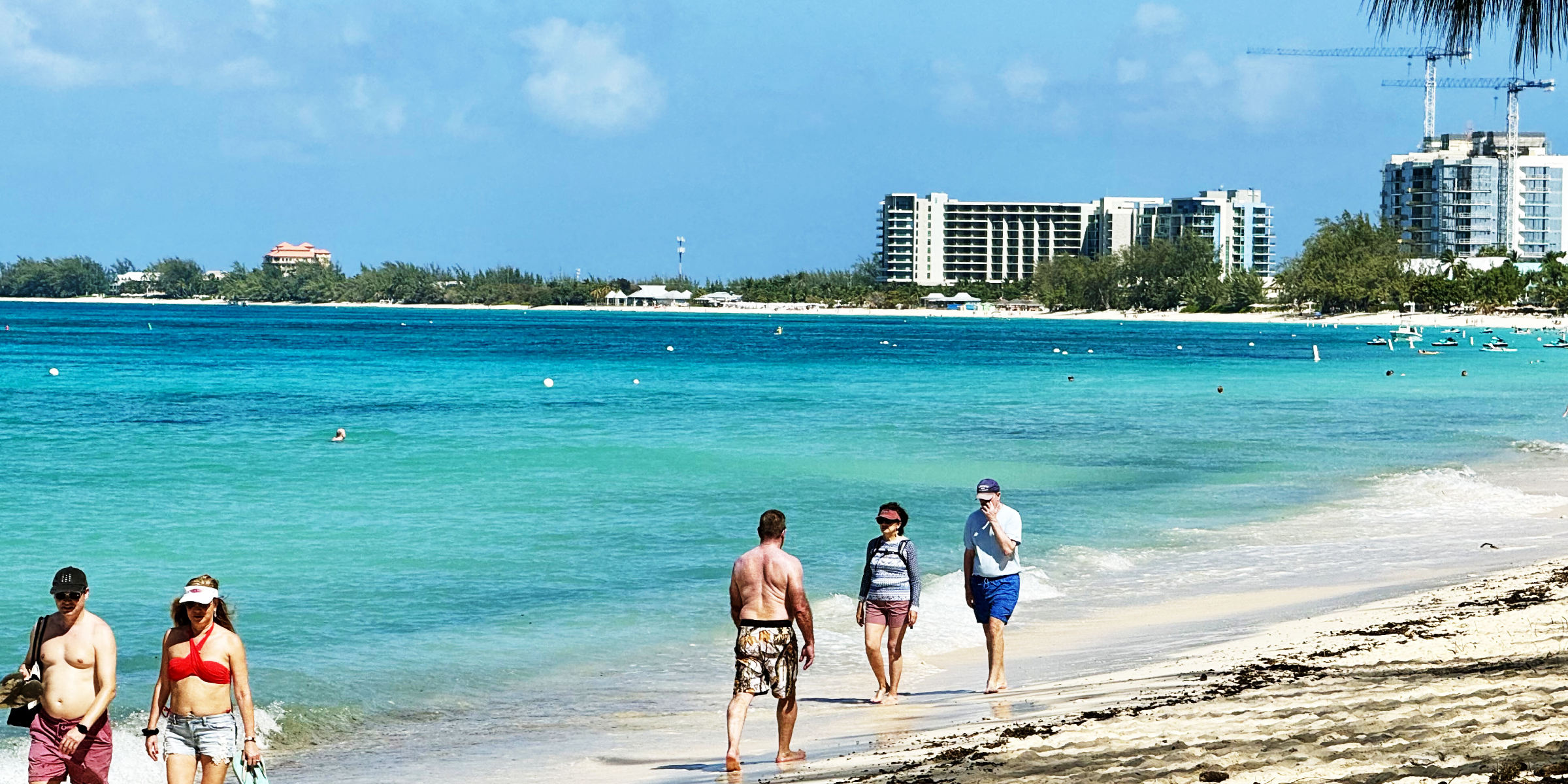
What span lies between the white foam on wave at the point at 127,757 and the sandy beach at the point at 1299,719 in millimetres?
4306

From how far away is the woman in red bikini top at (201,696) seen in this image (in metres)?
7.34

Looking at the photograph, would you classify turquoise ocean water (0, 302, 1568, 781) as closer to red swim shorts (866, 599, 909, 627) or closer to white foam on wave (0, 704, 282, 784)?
white foam on wave (0, 704, 282, 784)

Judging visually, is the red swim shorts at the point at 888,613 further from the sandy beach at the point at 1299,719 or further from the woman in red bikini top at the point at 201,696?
the woman in red bikini top at the point at 201,696

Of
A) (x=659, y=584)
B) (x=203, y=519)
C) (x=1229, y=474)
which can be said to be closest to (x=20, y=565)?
(x=203, y=519)

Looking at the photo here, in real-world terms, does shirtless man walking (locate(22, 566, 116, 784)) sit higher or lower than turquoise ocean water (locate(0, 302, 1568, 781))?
higher

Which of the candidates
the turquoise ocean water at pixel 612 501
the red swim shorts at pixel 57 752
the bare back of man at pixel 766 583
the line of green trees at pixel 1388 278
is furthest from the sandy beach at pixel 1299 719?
the line of green trees at pixel 1388 278

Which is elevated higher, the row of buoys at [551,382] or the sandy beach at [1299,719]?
the sandy beach at [1299,719]

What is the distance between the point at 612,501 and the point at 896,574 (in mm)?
15167

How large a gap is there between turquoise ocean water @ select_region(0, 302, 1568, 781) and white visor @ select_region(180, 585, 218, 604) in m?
3.37

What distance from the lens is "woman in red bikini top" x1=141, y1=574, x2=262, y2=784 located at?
734 centimetres

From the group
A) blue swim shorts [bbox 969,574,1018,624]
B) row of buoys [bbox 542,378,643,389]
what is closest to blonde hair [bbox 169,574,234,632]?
blue swim shorts [bbox 969,574,1018,624]

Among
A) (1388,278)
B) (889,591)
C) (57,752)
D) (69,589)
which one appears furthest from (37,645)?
(1388,278)

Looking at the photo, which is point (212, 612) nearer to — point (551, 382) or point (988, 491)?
point (988, 491)

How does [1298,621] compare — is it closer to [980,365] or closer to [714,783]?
[714,783]
